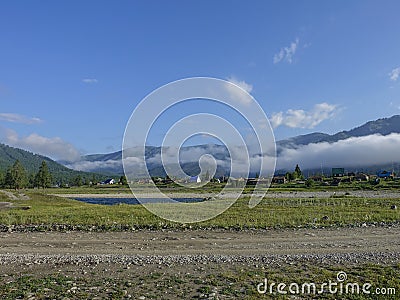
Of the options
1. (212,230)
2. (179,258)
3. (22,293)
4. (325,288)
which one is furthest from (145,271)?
(212,230)

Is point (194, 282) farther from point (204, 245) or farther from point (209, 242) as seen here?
point (209, 242)

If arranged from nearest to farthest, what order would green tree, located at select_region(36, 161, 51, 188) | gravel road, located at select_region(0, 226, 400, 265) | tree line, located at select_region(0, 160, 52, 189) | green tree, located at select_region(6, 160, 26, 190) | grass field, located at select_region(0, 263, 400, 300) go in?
1. grass field, located at select_region(0, 263, 400, 300)
2. gravel road, located at select_region(0, 226, 400, 265)
3. green tree, located at select_region(6, 160, 26, 190)
4. tree line, located at select_region(0, 160, 52, 189)
5. green tree, located at select_region(36, 161, 51, 188)

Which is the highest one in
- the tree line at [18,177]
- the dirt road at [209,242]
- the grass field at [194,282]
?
the tree line at [18,177]

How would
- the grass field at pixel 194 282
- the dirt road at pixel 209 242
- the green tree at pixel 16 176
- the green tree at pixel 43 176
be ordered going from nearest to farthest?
the grass field at pixel 194 282 < the dirt road at pixel 209 242 < the green tree at pixel 16 176 < the green tree at pixel 43 176

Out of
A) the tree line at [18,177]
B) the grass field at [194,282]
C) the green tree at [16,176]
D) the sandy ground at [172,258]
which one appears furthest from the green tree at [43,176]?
the grass field at [194,282]

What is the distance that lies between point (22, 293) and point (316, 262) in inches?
415

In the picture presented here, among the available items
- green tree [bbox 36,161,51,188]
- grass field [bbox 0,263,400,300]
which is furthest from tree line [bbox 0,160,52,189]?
grass field [bbox 0,263,400,300]

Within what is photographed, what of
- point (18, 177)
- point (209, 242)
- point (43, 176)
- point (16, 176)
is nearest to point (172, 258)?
point (209, 242)

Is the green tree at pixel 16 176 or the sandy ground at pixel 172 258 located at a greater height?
the green tree at pixel 16 176

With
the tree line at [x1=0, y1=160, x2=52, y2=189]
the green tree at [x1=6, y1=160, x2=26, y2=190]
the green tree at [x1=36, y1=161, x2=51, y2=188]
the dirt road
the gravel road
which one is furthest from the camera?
the green tree at [x1=36, y1=161, x2=51, y2=188]

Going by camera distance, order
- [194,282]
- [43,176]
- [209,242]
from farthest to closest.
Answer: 1. [43,176]
2. [209,242]
3. [194,282]

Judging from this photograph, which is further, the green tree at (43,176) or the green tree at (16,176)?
the green tree at (43,176)

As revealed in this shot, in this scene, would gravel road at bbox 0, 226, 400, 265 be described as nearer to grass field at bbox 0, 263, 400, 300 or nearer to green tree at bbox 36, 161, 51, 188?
grass field at bbox 0, 263, 400, 300

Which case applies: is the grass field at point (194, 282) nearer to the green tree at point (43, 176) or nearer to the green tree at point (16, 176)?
the green tree at point (16, 176)
